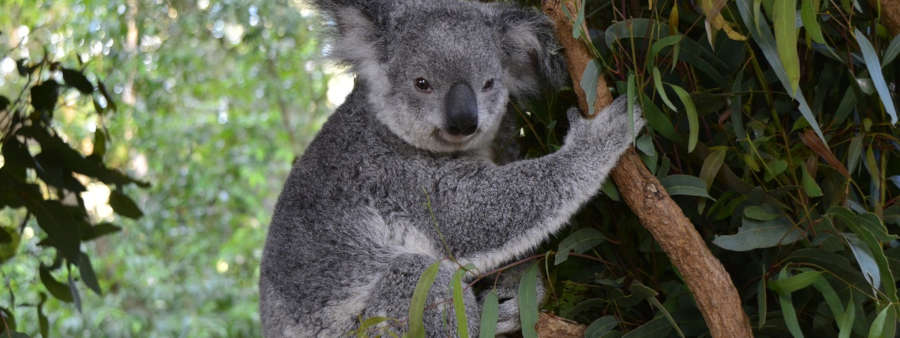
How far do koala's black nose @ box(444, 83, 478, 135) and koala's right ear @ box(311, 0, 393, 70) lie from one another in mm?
326

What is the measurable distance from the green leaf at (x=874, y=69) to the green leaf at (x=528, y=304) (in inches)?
27.7

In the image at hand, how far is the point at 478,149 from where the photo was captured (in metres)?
2.12

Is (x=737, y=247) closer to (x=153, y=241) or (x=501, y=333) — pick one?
(x=501, y=333)

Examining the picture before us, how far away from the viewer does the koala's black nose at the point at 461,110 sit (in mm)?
1805

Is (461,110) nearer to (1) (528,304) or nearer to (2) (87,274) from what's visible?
(1) (528,304)

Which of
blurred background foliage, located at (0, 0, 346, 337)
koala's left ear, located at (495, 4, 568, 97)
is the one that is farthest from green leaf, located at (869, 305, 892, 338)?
blurred background foliage, located at (0, 0, 346, 337)

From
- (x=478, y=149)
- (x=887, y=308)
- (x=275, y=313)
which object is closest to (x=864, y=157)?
(x=887, y=308)

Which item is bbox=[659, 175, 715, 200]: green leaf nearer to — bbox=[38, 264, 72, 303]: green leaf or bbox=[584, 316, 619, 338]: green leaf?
bbox=[584, 316, 619, 338]: green leaf

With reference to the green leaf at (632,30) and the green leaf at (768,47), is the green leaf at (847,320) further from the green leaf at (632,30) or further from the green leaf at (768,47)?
the green leaf at (632,30)

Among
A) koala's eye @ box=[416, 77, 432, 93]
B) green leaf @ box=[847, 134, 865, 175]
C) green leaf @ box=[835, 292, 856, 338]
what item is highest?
green leaf @ box=[847, 134, 865, 175]

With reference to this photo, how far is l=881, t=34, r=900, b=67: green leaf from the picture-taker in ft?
4.38

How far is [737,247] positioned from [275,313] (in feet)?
3.91

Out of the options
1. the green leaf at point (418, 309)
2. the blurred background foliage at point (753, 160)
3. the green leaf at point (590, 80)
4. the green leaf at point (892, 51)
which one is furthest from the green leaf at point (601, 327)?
the green leaf at point (892, 51)

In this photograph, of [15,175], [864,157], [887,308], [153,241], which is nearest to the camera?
[887,308]
